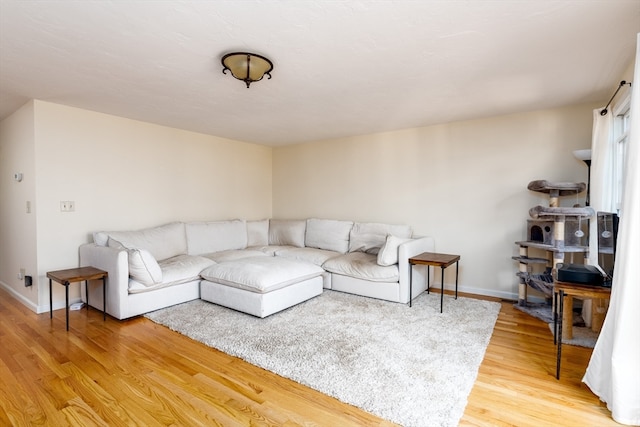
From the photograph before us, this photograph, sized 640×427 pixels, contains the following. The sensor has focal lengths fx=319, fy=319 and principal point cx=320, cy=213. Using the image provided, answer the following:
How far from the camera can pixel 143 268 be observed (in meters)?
3.11

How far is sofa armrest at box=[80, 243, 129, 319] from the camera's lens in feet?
9.93

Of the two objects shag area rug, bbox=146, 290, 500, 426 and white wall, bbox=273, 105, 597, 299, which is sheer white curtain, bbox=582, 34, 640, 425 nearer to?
shag area rug, bbox=146, 290, 500, 426

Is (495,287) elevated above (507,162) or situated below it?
below

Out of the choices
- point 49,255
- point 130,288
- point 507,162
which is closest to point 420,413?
point 130,288

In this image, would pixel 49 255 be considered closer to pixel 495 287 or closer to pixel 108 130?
pixel 108 130

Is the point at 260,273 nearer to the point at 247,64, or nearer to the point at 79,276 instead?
the point at 79,276

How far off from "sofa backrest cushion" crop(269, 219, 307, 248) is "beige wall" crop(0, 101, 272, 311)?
0.80 meters

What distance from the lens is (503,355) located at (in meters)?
2.41

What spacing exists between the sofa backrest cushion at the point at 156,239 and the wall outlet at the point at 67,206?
0.38 meters

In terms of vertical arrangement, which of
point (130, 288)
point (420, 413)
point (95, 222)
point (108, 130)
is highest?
point (108, 130)

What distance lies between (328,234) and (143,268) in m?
2.52

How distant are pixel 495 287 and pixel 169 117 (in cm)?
444

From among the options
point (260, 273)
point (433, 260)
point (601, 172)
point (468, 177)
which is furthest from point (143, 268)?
point (601, 172)

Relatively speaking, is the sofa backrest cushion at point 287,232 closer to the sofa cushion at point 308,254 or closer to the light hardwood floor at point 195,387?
the sofa cushion at point 308,254
